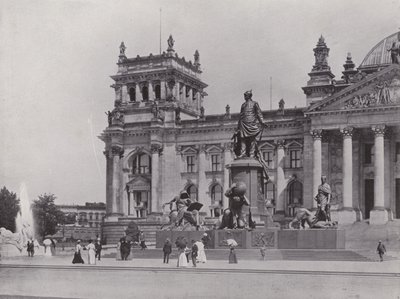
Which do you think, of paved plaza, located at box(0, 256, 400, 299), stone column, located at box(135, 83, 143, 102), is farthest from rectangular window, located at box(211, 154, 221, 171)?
paved plaza, located at box(0, 256, 400, 299)

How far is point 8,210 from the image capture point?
86125 millimetres

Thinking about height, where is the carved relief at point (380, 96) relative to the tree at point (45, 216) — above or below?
above

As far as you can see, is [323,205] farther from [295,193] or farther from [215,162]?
[215,162]

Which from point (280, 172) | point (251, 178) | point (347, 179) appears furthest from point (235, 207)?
point (280, 172)

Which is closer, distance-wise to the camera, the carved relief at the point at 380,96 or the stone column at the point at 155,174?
the carved relief at the point at 380,96

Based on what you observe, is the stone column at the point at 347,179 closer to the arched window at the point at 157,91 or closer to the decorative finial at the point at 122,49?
the arched window at the point at 157,91

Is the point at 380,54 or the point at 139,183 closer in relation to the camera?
the point at 380,54

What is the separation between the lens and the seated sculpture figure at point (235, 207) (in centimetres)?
3278

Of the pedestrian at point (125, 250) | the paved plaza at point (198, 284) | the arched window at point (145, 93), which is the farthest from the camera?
the arched window at point (145, 93)

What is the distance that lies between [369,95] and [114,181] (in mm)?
30672

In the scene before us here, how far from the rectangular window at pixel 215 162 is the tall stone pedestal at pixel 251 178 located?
45757 mm

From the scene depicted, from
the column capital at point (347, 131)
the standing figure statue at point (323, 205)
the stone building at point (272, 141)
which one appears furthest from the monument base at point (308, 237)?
the column capital at point (347, 131)

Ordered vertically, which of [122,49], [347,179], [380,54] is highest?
[122,49]

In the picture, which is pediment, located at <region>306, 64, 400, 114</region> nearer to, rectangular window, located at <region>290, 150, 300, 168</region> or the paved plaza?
rectangular window, located at <region>290, 150, 300, 168</region>
